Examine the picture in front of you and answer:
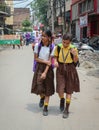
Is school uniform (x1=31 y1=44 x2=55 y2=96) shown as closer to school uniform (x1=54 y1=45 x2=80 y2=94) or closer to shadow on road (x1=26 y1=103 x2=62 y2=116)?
school uniform (x1=54 y1=45 x2=80 y2=94)

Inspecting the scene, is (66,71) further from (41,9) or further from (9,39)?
(41,9)

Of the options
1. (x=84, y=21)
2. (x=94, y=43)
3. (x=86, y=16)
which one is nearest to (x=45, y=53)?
(x=94, y=43)

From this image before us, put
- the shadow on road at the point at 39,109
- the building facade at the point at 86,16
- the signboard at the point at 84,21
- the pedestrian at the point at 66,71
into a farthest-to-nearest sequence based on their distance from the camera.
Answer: the building facade at the point at 86,16
the signboard at the point at 84,21
the shadow on road at the point at 39,109
the pedestrian at the point at 66,71

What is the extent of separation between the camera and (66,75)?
29.4 ft

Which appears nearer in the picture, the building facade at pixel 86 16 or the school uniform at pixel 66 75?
the school uniform at pixel 66 75

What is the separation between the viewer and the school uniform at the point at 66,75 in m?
8.93

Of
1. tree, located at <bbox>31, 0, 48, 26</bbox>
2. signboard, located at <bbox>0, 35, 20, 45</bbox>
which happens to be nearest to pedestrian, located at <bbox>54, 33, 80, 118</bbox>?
signboard, located at <bbox>0, 35, 20, 45</bbox>

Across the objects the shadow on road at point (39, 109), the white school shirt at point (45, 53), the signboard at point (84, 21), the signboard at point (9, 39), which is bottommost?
the signboard at point (9, 39)

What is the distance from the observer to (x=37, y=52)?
9.24 meters

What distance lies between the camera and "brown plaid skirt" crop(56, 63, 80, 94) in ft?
29.3

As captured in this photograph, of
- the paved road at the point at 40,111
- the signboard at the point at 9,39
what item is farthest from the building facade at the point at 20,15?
the paved road at the point at 40,111

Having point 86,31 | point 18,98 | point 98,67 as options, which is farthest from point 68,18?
point 18,98

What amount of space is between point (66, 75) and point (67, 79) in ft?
0.28

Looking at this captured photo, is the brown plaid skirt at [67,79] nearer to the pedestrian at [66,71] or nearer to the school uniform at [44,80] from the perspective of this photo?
the pedestrian at [66,71]
